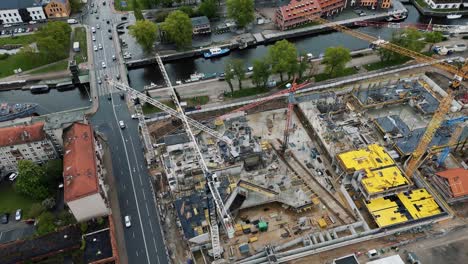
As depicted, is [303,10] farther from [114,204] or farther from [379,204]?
[114,204]

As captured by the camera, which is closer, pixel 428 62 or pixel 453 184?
pixel 453 184

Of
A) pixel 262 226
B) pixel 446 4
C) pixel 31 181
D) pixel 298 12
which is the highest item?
pixel 298 12

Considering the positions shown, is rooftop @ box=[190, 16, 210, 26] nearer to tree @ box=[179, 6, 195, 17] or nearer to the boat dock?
tree @ box=[179, 6, 195, 17]

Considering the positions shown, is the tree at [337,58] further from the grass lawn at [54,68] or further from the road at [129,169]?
the grass lawn at [54,68]

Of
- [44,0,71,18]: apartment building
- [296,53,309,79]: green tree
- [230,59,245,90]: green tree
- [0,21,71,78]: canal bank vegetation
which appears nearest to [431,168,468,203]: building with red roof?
[296,53,309,79]: green tree

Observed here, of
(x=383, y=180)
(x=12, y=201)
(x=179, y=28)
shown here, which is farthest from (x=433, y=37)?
(x=12, y=201)

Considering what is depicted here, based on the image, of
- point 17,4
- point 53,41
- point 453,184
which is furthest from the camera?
point 17,4

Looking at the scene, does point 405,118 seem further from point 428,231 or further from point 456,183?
point 428,231
